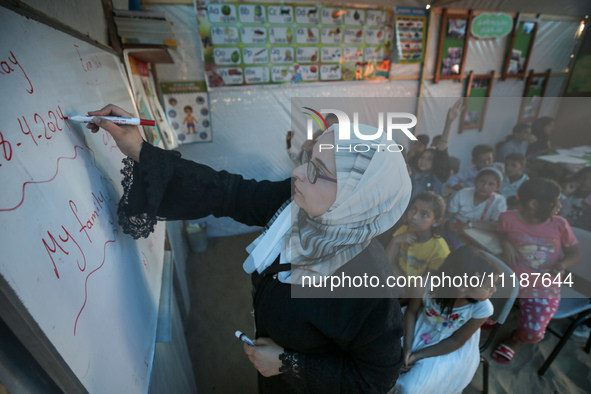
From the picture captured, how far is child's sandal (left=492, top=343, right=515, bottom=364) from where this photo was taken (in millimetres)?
1813

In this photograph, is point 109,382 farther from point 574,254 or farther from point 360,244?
point 574,254

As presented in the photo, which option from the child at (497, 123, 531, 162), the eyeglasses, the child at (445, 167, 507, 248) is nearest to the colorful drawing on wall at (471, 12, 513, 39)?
the child at (497, 123, 531, 162)

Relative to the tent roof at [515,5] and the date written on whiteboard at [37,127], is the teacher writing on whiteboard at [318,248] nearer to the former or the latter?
the date written on whiteboard at [37,127]

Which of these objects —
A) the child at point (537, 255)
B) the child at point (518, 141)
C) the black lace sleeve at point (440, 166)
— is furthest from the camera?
the child at point (518, 141)

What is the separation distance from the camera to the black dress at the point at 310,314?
2.33 feet

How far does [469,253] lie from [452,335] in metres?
0.42

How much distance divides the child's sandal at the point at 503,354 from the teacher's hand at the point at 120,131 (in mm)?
2483

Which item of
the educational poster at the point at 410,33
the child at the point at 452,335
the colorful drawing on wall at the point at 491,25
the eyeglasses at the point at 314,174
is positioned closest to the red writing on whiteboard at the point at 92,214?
the eyeglasses at the point at 314,174

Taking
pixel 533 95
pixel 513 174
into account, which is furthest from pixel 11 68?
pixel 533 95

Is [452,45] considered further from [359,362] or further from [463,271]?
[359,362]

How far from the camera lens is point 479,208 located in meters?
2.25

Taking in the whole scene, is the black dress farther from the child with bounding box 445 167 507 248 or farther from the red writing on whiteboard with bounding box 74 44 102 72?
A: the child with bounding box 445 167 507 248

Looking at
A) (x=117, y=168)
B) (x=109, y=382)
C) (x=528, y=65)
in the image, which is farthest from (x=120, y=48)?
(x=528, y=65)

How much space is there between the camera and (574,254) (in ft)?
5.85
